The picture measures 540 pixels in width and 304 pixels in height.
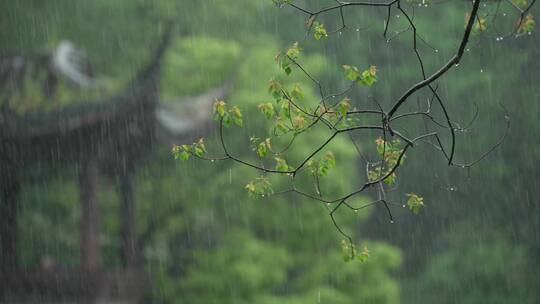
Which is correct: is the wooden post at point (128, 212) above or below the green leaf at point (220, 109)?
above

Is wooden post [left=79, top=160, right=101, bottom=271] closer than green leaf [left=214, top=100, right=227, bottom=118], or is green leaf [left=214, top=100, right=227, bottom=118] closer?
green leaf [left=214, top=100, right=227, bottom=118]

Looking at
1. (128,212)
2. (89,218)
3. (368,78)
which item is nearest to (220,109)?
(368,78)

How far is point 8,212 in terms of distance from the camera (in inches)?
417

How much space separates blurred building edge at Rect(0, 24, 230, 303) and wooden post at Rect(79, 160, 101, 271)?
10mm

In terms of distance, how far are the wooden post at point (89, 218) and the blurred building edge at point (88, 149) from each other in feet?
0.03

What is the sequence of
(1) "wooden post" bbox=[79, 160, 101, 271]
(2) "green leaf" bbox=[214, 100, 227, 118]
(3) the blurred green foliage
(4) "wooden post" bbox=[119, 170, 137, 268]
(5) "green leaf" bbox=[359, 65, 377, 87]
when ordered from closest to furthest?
(5) "green leaf" bbox=[359, 65, 377, 87] → (2) "green leaf" bbox=[214, 100, 227, 118] → (1) "wooden post" bbox=[79, 160, 101, 271] → (3) the blurred green foliage → (4) "wooden post" bbox=[119, 170, 137, 268]

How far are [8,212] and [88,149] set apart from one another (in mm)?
1544

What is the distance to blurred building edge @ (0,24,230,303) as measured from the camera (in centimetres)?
919

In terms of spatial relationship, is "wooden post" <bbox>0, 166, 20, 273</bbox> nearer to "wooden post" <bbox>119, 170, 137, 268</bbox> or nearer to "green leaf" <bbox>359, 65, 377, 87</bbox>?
"wooden post" <bbox>119, 170, 137, 268</bbox>

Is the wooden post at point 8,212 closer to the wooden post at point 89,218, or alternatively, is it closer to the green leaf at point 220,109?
the wooden post at point 89,218

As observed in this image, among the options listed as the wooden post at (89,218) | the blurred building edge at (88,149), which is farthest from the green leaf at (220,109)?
the wooden post at (89,218)

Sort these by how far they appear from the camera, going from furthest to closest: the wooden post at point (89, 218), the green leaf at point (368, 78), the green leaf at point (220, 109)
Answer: the wooden post at point (89, 218) < the green leaf at point (220, 109) < the green leaf at point (368, 78)

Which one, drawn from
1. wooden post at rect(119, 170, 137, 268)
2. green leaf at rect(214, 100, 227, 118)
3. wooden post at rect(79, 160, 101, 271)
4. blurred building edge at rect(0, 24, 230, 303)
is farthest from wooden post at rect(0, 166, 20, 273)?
green leaf at rect(214, 100, 227, 118)

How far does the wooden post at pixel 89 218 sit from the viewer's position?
30.8 feet
